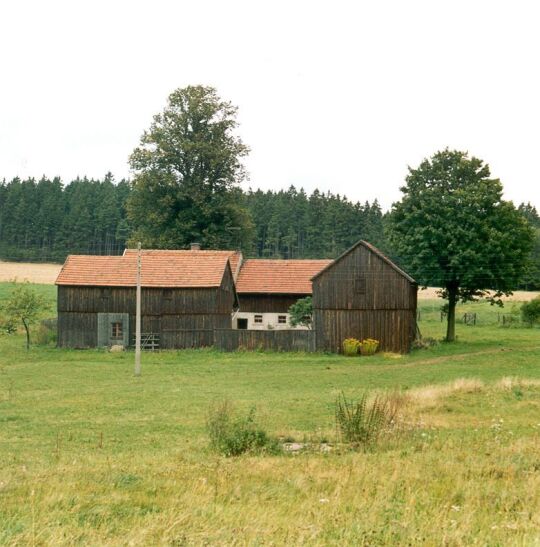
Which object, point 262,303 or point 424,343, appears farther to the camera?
point 262,303

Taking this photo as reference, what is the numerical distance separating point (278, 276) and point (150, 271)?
412 inches

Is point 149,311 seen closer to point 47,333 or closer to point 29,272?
point 47,333

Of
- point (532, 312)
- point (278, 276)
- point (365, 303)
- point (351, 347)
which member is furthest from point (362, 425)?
point (532, 312)

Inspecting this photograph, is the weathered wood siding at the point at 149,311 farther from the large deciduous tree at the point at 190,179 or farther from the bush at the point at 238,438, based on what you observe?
the bush at the point at 238,438

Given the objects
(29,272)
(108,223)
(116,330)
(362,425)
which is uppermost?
(108,223)

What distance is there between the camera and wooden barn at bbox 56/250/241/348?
44844 millimetres

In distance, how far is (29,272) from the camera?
9594cm

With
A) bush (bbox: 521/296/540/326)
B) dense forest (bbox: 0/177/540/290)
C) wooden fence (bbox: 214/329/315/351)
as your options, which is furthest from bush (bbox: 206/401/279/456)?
→ dense forest (bbox: 0/177/540/290)

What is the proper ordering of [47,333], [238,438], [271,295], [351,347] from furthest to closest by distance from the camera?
[271,295]
[47,333]
[351,347]
[238,438]

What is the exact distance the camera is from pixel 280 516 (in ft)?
25.6

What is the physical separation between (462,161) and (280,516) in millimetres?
41651

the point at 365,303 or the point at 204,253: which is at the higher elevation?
the point at 204,253

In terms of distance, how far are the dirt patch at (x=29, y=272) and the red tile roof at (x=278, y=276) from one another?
122 feet

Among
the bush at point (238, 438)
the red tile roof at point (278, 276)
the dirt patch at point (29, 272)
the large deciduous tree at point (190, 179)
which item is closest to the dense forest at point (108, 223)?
the dirt patch at point (29, 272)
